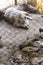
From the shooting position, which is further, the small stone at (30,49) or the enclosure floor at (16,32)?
the enclosure floor at (16,32)

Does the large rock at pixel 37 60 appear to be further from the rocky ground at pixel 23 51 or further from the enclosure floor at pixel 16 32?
the enclosure floor at pixel 16 32

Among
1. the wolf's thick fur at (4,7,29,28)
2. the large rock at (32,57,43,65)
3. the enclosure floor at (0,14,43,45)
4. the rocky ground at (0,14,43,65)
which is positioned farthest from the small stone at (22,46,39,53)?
the wolf's thick fur at (4,7,29,28)

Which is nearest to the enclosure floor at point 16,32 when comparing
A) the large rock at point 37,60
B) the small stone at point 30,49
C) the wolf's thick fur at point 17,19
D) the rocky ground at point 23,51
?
the rocky ground at point 23,51

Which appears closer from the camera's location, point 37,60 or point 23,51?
point 37,60

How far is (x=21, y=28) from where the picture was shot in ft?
19.7

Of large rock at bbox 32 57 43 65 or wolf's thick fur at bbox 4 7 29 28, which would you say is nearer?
large rock at bbox 32 57 43 65

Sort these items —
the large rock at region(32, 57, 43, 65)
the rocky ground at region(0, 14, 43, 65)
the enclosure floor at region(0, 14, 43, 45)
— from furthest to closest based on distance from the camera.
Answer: the enclosure floor at region(0, 14, 43, 45)
the rocky ground at region(0, 14, 43, 65)
the large rock at region(32, 57, 43, 65)

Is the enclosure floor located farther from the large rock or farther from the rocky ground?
the large rock

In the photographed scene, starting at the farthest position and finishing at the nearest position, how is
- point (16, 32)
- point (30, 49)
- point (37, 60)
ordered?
point (16, 32), point (30, 49), point (37, 60)

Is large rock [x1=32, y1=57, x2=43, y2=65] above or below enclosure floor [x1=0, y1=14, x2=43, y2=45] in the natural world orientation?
above

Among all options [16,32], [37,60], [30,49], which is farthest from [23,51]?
[16,32]

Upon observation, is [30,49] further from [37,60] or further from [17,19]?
[17,19]

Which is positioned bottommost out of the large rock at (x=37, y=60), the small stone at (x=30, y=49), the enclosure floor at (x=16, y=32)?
the enclosure floor at (x=16, y=32)

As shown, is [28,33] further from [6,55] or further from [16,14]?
[6,55]
